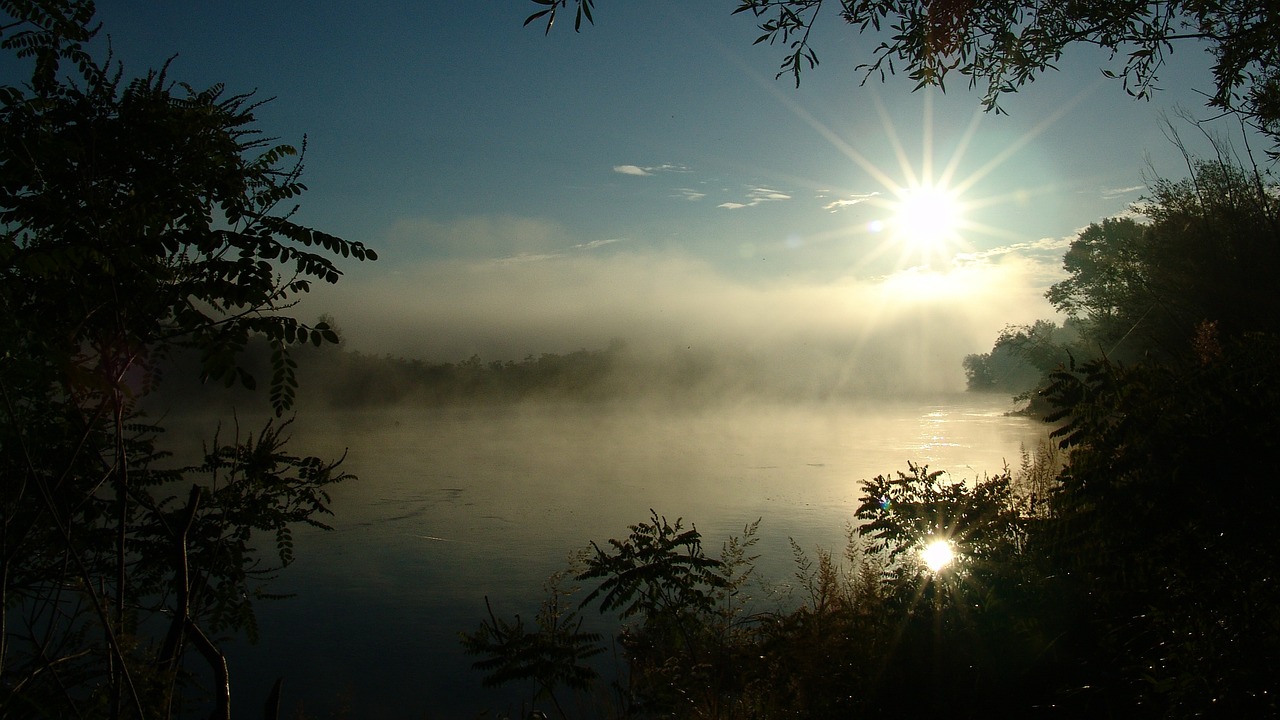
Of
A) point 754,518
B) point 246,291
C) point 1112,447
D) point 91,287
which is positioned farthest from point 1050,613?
point 754,518

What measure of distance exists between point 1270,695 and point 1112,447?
1.06m

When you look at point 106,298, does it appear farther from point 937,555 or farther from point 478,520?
point 478,520

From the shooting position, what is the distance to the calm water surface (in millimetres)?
6176

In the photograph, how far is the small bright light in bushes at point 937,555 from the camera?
4.07 metres

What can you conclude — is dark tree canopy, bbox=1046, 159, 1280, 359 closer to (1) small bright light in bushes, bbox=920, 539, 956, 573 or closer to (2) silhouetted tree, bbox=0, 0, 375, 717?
(1) small bright light in bushes, bbox=920, 539, 956, 573

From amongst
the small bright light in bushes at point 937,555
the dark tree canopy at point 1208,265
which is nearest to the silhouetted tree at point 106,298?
the small bright light in bushes at point 937,555

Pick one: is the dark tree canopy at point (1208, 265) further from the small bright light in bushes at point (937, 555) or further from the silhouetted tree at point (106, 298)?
the silhouetted tree at point (106, 298)

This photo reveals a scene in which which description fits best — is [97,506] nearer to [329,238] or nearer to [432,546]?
[329,238]

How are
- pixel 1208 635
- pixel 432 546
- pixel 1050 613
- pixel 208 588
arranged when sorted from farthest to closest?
1. pixel 432 546
2. pixel 1050 613
3. pixel 208 588
4. pixel 1208 635

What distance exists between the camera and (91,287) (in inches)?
85.6

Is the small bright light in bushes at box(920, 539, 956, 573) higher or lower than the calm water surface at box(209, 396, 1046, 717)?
higher

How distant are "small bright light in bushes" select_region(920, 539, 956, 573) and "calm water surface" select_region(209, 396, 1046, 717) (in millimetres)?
3229

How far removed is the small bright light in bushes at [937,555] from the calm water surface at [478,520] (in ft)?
10.6

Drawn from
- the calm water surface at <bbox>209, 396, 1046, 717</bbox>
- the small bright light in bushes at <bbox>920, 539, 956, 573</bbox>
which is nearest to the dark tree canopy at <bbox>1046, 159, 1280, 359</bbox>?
the small bright light in bushes at <bbox>920, 539, 956, 573</bbox>
